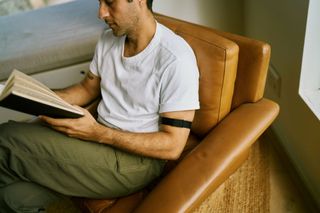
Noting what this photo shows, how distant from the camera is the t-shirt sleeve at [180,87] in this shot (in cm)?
106

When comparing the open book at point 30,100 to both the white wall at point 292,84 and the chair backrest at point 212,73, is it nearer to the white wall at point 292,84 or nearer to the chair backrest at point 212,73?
the chair backrest at point 212,73

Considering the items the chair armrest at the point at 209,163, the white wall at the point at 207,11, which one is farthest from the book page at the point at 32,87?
the white wall at the point at 207,11

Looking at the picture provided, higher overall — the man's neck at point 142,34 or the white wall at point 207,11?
the man's neck at point 142,34

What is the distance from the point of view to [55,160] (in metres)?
1.07

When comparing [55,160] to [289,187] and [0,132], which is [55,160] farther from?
[289,187]

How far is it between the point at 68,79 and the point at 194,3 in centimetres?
90

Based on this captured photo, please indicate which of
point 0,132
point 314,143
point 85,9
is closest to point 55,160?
point 0,132

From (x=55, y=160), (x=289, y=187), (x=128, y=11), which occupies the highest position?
(x=128, y=11)

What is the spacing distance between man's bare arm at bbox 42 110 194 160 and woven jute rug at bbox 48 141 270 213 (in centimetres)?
58

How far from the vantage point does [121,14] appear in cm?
112

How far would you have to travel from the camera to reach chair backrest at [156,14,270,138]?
110cm

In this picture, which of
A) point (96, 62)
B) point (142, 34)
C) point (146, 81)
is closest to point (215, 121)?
point (146, 81)

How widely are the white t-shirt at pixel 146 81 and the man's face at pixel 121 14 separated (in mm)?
97

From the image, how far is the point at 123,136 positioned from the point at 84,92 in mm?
409
